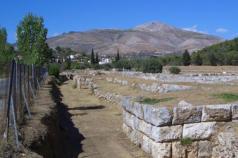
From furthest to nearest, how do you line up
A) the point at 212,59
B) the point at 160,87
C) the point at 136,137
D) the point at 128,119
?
the point at 212,59
the point at 160,87
the point at 128,119
the point at 136,137

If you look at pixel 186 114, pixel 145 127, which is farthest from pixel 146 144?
pixel 186 114

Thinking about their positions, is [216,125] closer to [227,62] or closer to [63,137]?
[63,137]

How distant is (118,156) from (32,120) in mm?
2489

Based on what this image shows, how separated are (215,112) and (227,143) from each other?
3.06 ft

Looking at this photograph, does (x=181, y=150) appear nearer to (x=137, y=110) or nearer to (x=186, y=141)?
(x=186, y=141)

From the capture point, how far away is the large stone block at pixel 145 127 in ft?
36.2

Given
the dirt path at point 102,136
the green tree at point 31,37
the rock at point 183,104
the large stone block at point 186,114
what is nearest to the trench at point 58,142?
the dirt path at point 102,136

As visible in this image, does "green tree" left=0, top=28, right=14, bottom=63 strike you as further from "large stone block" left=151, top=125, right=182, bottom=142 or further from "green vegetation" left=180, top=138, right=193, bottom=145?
"green vegetation" left=180, top=138, right=193, bottom=145

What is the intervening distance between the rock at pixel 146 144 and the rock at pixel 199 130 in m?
1.03

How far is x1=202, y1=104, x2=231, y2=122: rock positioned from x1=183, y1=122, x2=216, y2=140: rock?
14 centimetres

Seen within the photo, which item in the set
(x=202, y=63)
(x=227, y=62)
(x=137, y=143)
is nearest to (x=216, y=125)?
(x=137, y=143)

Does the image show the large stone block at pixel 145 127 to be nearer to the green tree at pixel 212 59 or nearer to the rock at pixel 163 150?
the rock at pixel 163 150

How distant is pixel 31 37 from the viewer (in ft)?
108

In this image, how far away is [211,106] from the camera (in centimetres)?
1059
